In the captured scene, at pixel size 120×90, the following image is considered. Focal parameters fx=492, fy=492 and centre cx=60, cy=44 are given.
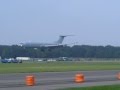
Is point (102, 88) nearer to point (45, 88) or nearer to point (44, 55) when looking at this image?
point (45, 88)

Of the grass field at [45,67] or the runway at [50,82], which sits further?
the grass field at [45,67]

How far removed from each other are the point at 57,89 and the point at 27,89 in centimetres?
182

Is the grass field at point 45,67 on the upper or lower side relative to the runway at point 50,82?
upper

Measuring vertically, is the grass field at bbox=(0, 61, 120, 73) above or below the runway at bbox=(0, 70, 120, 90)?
above

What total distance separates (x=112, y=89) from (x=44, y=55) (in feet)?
557

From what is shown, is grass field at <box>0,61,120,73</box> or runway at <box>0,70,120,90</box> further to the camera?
grass field at <box>0,61,120,73</box>

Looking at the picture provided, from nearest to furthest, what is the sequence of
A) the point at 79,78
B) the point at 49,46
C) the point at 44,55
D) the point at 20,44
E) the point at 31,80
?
1. the point at 31,80
2. the point at 79,78
3. the point at 49,46
4. the point at 20,44
5. the point at 44,55

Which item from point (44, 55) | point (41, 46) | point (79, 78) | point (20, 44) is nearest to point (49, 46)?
point (41, 46)

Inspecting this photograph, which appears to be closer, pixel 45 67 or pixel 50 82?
pixel 50 82

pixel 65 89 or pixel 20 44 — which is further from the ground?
pixel 20 44

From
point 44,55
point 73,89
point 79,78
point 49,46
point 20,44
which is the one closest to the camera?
point 73,89

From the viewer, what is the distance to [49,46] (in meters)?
168

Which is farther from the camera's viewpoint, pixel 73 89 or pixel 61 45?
pixel 61 45

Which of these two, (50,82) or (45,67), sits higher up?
(45,67)
